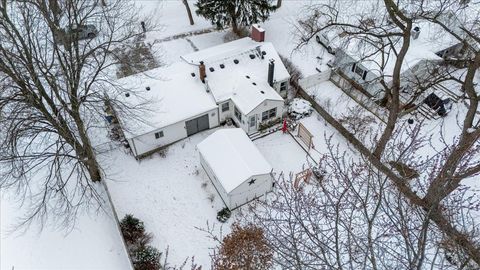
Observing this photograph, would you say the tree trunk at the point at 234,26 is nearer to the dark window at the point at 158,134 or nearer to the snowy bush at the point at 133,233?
the dark window at the point at 158,134

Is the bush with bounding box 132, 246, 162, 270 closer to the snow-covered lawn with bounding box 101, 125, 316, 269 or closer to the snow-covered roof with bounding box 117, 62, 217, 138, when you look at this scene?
the snow-covered lawn with bounding box 101, 125, 316, 269

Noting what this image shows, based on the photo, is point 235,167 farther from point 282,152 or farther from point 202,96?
point 202,96

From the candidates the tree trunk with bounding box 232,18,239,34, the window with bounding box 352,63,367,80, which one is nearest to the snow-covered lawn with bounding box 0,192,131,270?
the tree trunk with bounding box 232,18,239,34

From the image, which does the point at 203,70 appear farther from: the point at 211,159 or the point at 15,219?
the point at 15,219

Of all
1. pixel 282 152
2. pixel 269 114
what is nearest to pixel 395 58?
pixel 269 114

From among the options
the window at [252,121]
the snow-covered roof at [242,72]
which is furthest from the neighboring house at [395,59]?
the window at [252,121]

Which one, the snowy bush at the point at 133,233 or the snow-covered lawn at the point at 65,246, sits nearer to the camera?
the snow-covered lawn at the point at 65,246

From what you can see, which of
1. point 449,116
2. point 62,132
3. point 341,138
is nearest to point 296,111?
point 341,138
